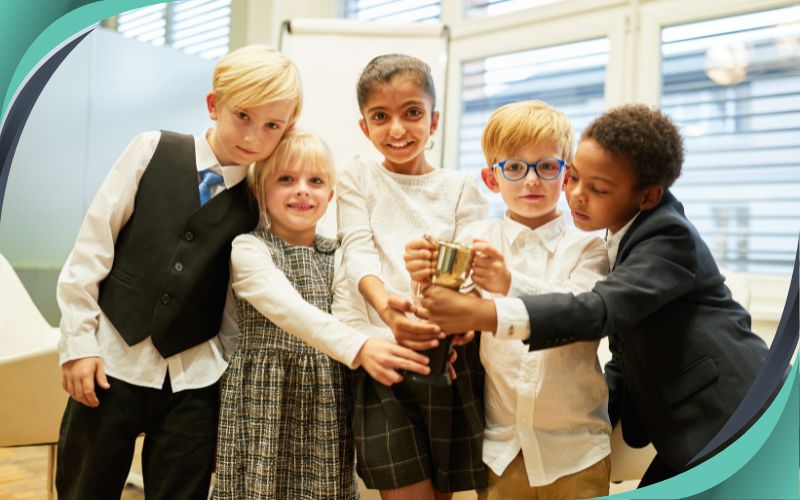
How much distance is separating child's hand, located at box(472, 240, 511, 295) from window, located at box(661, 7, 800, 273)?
5.70ft

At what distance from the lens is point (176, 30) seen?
3.70m

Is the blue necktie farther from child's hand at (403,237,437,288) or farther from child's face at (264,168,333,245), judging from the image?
child's hand at (403,237,437,288)

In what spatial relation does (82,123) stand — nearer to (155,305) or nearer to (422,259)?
(155,305)

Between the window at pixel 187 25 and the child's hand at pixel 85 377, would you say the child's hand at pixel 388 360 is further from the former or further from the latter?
the window at pixel 187 25

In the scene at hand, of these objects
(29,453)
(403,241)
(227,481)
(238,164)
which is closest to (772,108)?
(403,241)

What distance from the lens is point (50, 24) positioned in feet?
3.21

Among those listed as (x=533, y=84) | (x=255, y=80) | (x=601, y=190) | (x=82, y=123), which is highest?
(x=533, y=84)

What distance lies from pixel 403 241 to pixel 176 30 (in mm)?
3028

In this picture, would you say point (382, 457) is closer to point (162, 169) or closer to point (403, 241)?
point (403, 241)

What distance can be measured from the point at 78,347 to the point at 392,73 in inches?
28.3

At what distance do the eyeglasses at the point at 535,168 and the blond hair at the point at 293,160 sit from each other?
0.34 metres

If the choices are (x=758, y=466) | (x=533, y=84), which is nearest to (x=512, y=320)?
(x=758, y=466)

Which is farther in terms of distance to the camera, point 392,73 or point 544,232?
point 392,73

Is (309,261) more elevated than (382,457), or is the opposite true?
(309,261)
